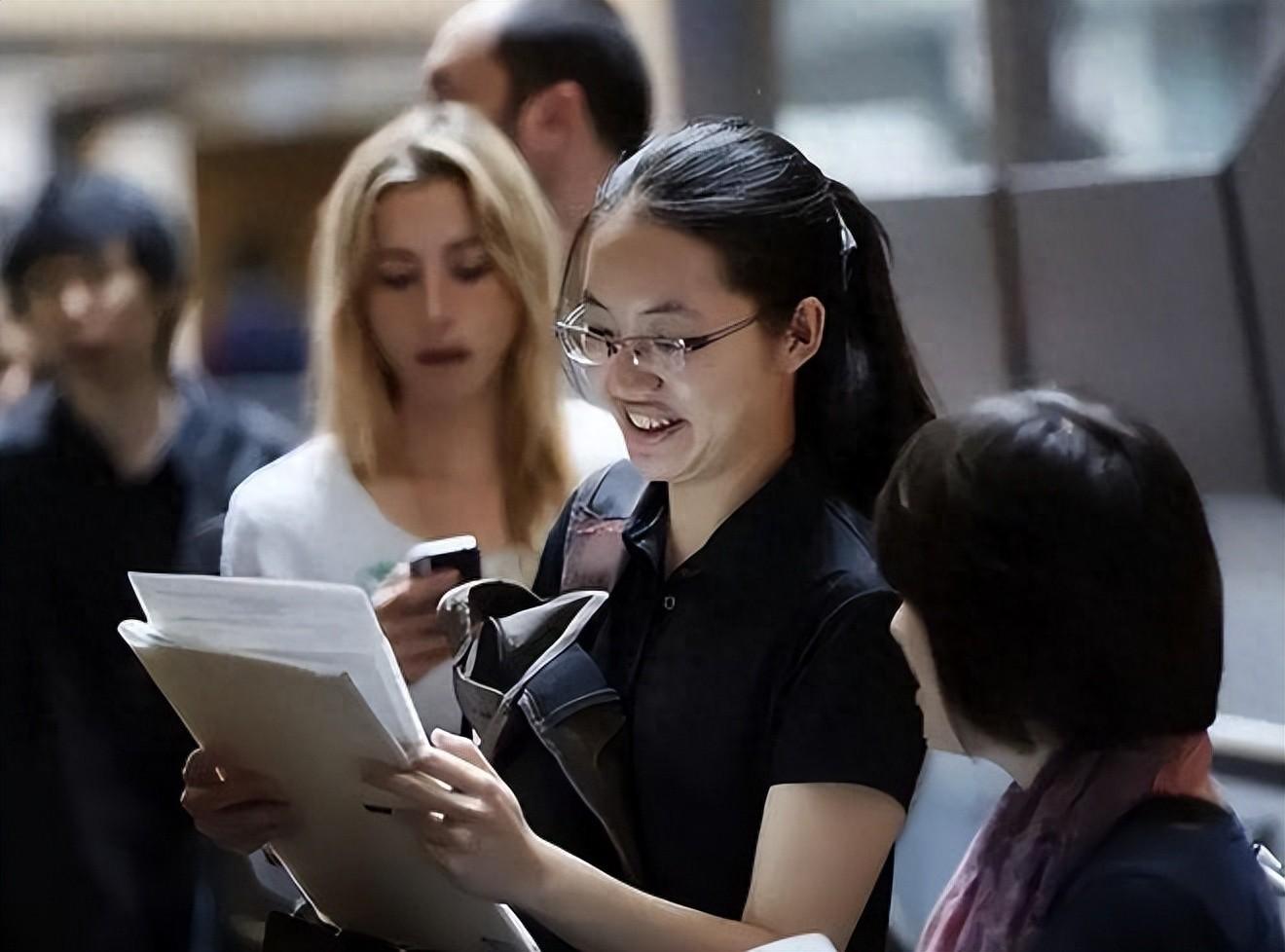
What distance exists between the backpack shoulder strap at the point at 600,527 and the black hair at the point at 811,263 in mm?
168

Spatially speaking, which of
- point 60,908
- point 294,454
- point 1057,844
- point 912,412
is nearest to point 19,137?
point 294,454

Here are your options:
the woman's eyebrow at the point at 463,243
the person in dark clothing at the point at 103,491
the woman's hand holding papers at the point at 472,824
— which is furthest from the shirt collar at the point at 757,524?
the person in dark clothing at the point at 103,491

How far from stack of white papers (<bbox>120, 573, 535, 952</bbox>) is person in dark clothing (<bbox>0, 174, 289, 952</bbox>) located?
18cm

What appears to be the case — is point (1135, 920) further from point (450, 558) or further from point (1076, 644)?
point (450, 558)

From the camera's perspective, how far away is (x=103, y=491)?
1.43 m

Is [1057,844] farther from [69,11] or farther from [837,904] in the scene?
[69,11]

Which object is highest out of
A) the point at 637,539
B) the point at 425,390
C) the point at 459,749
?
the point at 425,390

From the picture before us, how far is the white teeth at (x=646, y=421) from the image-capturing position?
119 cm

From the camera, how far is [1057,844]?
38.7 inches

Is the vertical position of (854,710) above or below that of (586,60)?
below

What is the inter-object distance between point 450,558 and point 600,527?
5.5 inches

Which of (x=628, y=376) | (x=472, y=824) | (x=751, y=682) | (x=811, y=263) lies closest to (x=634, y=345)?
(x=628, y=376)

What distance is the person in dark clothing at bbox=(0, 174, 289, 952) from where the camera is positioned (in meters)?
1.42

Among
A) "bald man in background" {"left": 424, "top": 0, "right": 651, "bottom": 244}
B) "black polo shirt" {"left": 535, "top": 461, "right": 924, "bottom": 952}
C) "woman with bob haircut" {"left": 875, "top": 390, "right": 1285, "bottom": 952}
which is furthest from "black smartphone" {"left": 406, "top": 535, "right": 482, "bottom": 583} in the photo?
"woman with bob haircut" {"left": 875, "top": 390, "right": 1285, "bottom": 952}
